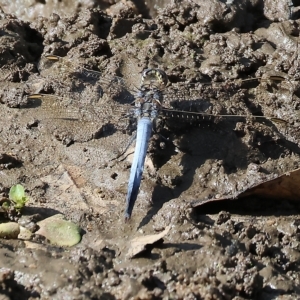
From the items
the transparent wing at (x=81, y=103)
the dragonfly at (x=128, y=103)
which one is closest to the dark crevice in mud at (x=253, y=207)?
the dragonfly at (x=128, y=103)

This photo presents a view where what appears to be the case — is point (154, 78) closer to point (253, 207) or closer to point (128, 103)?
point (128, 103)

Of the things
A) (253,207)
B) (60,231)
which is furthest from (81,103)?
(253,207)

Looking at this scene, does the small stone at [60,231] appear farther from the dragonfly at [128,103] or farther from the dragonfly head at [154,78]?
the dragonfly head at [154,78]

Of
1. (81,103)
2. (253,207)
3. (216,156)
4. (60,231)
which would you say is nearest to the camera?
(60,231)

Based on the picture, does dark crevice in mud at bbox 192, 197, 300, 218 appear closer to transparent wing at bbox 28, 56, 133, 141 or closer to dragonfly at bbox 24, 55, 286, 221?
dragonfly at bbox 24, 55, 286, 221

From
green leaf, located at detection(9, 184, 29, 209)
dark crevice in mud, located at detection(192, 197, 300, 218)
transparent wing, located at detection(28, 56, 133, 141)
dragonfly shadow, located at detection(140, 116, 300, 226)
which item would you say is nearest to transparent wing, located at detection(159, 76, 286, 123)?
dragonfly shadow, located at detection(140, 116, 300, 226)

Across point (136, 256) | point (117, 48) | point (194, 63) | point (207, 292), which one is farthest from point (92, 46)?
point (207, 292)
